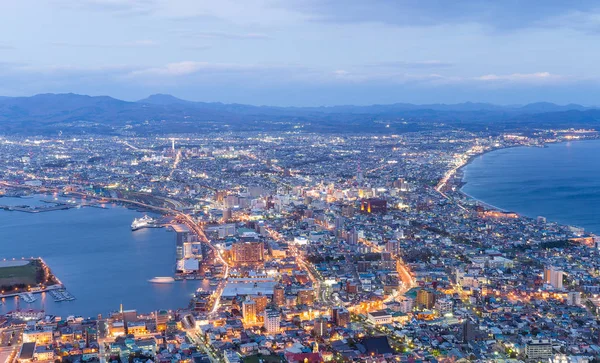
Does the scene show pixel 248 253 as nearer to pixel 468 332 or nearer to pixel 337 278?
pixel 337 278

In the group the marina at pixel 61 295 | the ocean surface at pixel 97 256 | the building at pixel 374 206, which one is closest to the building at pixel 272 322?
the ocean surface at pixel 97 256

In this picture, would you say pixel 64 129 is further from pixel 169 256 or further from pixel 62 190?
pixel 169 256

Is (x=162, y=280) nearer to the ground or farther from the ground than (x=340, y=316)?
nearer to the ground

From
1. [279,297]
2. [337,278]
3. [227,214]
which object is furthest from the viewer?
[227,214]

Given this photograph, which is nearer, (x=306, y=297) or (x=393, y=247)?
(x=306, y=297)

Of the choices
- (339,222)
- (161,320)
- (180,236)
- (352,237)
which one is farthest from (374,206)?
(161,320)

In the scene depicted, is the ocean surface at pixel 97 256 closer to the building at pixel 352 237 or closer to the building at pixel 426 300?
the building at pixel 426 300

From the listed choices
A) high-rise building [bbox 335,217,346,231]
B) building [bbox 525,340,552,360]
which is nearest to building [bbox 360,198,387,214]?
high-rise building [bbox 335,217,346,231]
